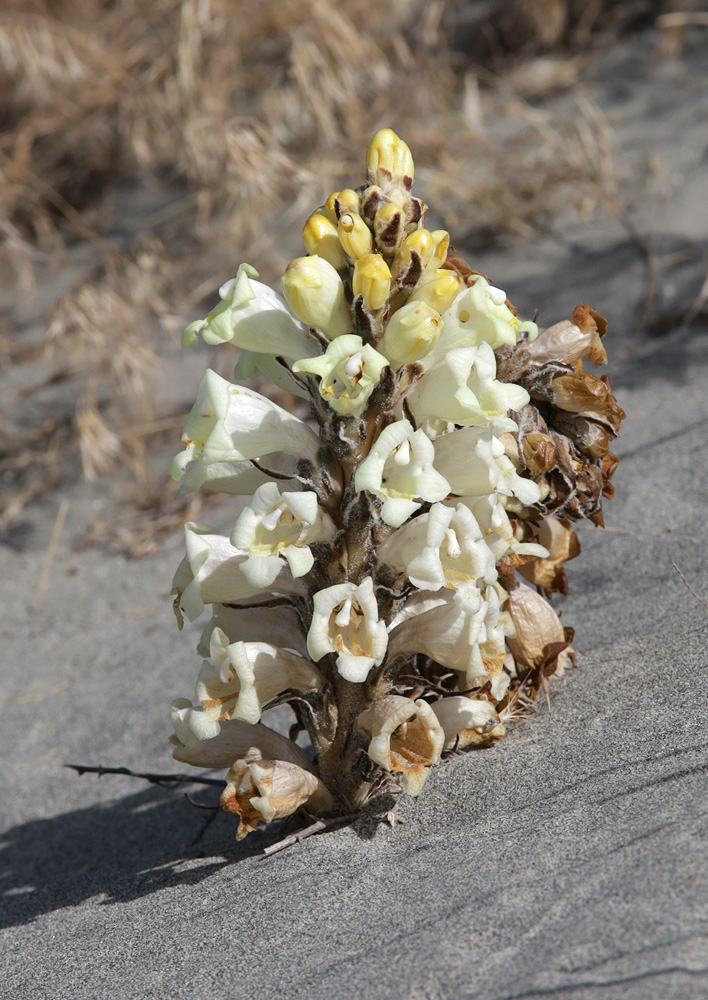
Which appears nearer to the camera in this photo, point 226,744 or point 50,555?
point 226,744

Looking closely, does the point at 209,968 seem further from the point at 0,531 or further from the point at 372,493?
the point at 0,531

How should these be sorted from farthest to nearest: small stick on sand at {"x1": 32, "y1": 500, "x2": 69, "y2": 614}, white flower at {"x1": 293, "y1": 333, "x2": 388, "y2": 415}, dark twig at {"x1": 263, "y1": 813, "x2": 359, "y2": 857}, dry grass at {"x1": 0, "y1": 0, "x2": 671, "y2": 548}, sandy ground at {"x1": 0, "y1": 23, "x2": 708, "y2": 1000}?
dry grass at {"x1": 0, "y1": 0, "x2": 671, "y2": 548}, small stick on sand at {"x1": 32, "y1": 500, "x2": 69, "y2": 614}, dark twig at {"x1": 263, "y1": 813, "x2": 359, "y2": 857}, white flower at {"x1": 293, "y1": 333, "x2": 388, "y2": 415}, sandy ground at {"x1": 0, "y1": 23, "x2": 708, "y2": 1000}

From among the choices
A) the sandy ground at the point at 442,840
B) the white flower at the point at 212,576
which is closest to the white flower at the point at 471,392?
the white flower at the point at 212,576

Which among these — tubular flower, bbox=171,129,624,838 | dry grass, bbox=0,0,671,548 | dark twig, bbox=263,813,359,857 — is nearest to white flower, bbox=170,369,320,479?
tubular flower, bbox=171,129,624,838

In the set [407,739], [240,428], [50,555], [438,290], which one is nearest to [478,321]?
[438,290]

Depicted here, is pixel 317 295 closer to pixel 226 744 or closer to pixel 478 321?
pixel 478 321

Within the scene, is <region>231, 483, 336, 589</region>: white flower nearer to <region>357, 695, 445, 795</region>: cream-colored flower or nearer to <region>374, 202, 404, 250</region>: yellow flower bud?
<region>357, 695, 445, 795</region>: cream-colored flower
